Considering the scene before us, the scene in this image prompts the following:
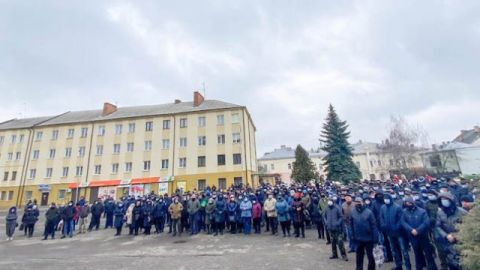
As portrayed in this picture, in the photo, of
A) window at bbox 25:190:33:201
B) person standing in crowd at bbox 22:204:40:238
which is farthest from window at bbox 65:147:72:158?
person standing in crowd at bbox 22:204:40:238

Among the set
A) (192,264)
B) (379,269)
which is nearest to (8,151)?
(192,264)

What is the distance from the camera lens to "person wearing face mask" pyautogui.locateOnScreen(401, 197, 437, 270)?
6051mm

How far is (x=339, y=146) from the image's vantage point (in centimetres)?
2725

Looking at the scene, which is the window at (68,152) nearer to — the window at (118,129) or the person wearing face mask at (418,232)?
the window at (118,129)

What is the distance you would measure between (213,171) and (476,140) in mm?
50844

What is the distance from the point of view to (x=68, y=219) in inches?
597

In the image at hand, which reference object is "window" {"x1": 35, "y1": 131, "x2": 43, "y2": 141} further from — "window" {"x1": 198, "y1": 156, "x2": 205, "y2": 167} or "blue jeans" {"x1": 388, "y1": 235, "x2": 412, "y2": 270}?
"blue jeans" {"x1": 388, "y1": 235, "x2": 412, "y2": 270}

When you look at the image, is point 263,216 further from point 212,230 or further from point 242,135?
point 242,135

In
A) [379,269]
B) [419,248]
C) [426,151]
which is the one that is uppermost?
[426,151]

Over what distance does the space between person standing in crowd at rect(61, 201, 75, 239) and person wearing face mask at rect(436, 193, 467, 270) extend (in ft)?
54.0

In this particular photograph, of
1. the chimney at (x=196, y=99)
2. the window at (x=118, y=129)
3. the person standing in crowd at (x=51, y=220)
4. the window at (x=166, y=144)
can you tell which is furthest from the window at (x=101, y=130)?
the person standing in crowd at (x=51, y=220)

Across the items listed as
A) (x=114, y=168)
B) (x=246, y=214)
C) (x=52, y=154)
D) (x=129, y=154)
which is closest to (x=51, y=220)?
(x=246, y=214)

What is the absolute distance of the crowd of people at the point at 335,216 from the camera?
6219 millimetres

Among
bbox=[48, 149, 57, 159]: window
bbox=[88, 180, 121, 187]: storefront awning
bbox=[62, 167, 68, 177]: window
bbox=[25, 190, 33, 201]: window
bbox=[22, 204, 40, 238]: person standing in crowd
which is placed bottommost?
bbox=[22, 204, 40, 238]: person standing in crowd
